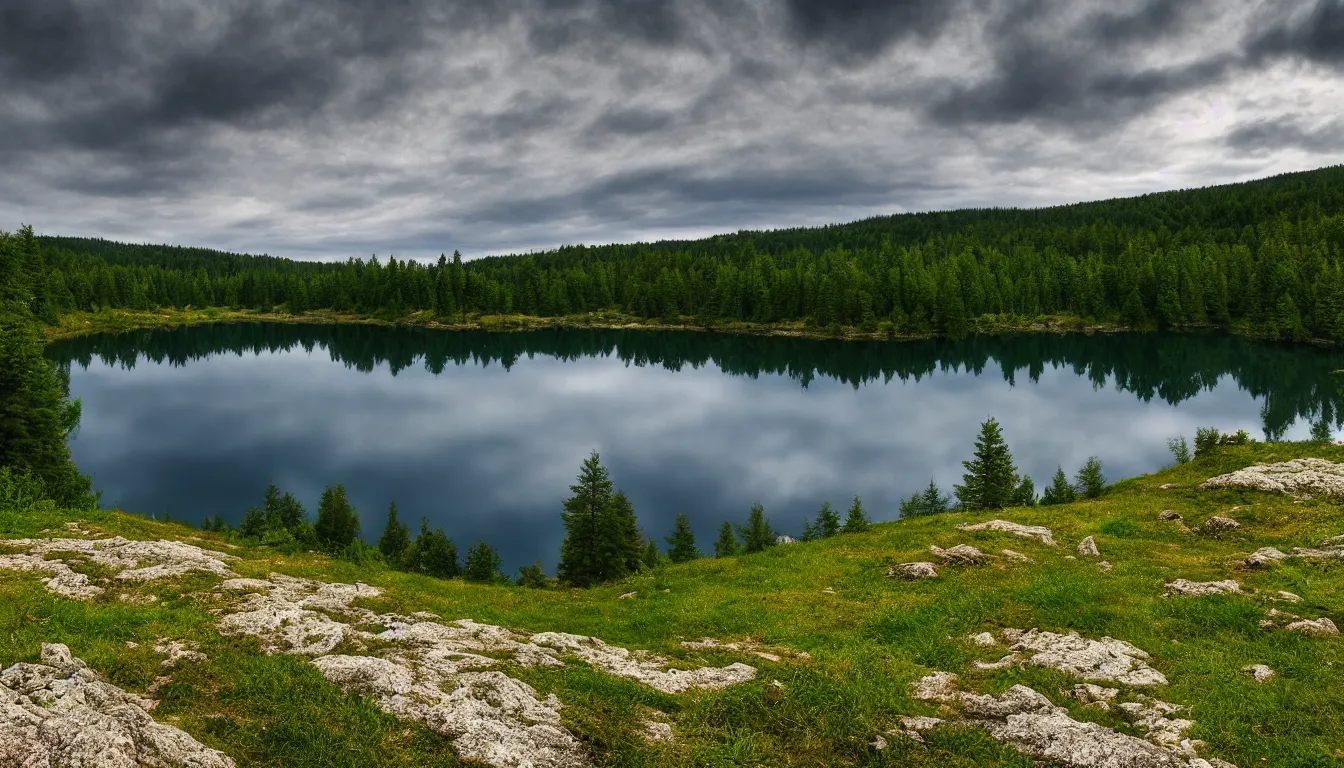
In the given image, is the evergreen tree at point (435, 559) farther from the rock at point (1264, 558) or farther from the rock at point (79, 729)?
the rock at point (1264, 558)

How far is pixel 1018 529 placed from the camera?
31953mm

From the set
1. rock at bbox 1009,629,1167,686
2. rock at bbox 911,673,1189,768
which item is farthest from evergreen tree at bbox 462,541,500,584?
rock at bbox 911,673,1189,768

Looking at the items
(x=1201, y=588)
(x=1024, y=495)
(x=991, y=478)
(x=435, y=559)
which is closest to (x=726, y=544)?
(x=991, y=478)

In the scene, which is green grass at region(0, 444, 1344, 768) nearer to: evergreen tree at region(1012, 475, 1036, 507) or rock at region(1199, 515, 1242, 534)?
rock at region(1199, 515, 1242, 534)

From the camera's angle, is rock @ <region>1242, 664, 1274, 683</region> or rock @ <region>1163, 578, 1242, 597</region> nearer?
rock @ <region>1242, 664, 1274, 683</region>

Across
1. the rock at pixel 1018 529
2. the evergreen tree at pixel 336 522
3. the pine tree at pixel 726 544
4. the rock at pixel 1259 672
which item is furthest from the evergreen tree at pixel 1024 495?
the evergreen tree at pixel 336 522

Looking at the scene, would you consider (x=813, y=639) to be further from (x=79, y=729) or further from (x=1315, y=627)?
(x=79, y=729)

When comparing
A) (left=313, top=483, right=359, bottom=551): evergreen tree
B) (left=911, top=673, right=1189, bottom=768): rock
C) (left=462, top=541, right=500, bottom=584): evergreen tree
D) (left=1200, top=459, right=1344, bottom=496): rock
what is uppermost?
(left=911, top=673, right=1189, bottom=768): rock

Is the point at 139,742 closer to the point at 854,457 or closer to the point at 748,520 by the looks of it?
the point at 748,520

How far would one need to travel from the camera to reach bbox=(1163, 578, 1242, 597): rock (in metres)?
21.0

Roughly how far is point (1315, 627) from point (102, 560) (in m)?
33.2

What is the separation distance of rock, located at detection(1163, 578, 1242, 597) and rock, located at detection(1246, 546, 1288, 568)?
3.71 meters

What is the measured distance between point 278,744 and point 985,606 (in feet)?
64.1

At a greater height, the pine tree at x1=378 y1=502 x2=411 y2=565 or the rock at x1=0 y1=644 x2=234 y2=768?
the rock at x1=0 y1=644 x2=234 y2=768
